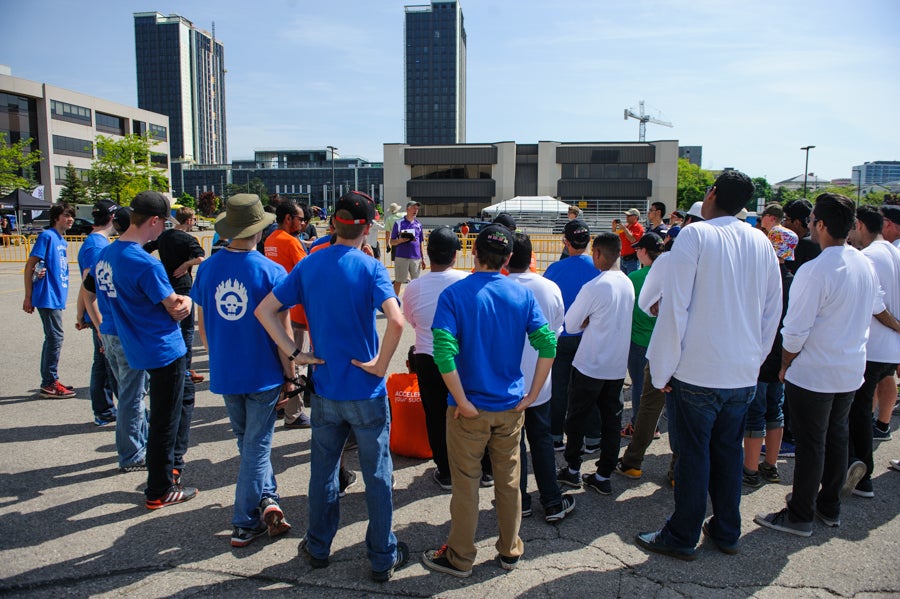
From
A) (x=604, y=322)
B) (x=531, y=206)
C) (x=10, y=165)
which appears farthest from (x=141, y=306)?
(x=10, y=165)

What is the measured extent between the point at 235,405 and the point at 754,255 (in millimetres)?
Result: 3196

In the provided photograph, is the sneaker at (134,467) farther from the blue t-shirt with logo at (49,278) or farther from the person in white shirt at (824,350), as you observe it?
the person in white shirt at (824,350)

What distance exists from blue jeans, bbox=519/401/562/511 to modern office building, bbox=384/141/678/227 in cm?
6777

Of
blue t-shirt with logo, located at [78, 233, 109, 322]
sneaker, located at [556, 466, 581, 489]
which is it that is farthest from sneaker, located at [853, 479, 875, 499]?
blue t-shirt with logo, located at [78, 233, 109, 322]

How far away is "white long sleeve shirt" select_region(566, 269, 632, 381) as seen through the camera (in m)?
4.22

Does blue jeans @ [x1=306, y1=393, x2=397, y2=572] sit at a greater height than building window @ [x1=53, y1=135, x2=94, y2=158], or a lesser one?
lesser

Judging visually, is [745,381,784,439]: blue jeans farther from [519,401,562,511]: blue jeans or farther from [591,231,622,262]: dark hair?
[519,401,562,511]: blue jeans

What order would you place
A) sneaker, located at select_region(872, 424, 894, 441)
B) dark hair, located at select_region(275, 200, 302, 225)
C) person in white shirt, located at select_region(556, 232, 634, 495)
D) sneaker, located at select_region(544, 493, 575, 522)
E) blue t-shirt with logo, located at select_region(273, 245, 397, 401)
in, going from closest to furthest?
blue t-shirt with logo, located at select_region(273, 245, 397, 401) → sneaker, located at select_region(544, 493, 575, 522) → person in white shirt, located at select_region(556, 232, 634, 495) → sneaker, located at select_region(872, 424, 894, 441) → dark hair, located at select_region(275, 200, 302, 225)

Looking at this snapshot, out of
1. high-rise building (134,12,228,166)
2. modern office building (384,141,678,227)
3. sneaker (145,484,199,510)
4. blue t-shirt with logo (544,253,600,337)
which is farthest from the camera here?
high-rise building (134,12,228,166)

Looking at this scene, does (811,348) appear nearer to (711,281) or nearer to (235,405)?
(711,281)

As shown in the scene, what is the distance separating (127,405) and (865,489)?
5.62 meters

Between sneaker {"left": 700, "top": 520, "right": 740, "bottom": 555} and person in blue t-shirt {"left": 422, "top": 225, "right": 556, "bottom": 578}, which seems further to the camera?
sneaker {"left": 700, "top": 520, "right": 740, "bottom": 555}

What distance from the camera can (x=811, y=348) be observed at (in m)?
3.66

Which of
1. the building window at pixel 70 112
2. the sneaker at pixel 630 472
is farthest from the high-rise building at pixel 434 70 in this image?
the sneaker at pixel 630 472
